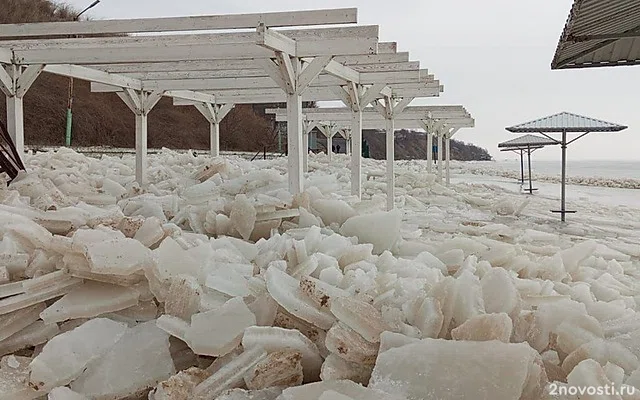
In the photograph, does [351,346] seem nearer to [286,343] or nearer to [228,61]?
[286,343]

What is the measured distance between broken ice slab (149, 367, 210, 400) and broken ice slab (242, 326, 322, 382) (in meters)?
0.21

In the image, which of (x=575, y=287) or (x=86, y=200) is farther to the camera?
(x=86, y=200)

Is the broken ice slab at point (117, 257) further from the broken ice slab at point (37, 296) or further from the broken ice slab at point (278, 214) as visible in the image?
the broken ice slab at point (278, 214)

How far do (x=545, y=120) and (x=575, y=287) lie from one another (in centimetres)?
670

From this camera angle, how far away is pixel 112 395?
6.84 ft

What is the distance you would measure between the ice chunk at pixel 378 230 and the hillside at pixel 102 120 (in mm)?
20014

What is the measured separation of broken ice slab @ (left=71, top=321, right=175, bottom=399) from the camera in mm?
2109

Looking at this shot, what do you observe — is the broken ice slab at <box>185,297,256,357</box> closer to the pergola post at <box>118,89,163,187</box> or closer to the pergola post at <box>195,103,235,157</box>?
the pergola post at <box>118,89,163,187</box>

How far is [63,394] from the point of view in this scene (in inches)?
79.7

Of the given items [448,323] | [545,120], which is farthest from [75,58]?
[545,120]

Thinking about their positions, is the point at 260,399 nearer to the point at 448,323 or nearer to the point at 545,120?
the point at 448,323

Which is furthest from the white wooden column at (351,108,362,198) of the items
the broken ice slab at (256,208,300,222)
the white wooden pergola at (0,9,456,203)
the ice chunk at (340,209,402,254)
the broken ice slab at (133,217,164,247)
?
the broken ice slab at (133,217,164,247)

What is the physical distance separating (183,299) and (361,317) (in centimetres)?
80

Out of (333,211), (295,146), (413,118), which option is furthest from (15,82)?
(413,118)
